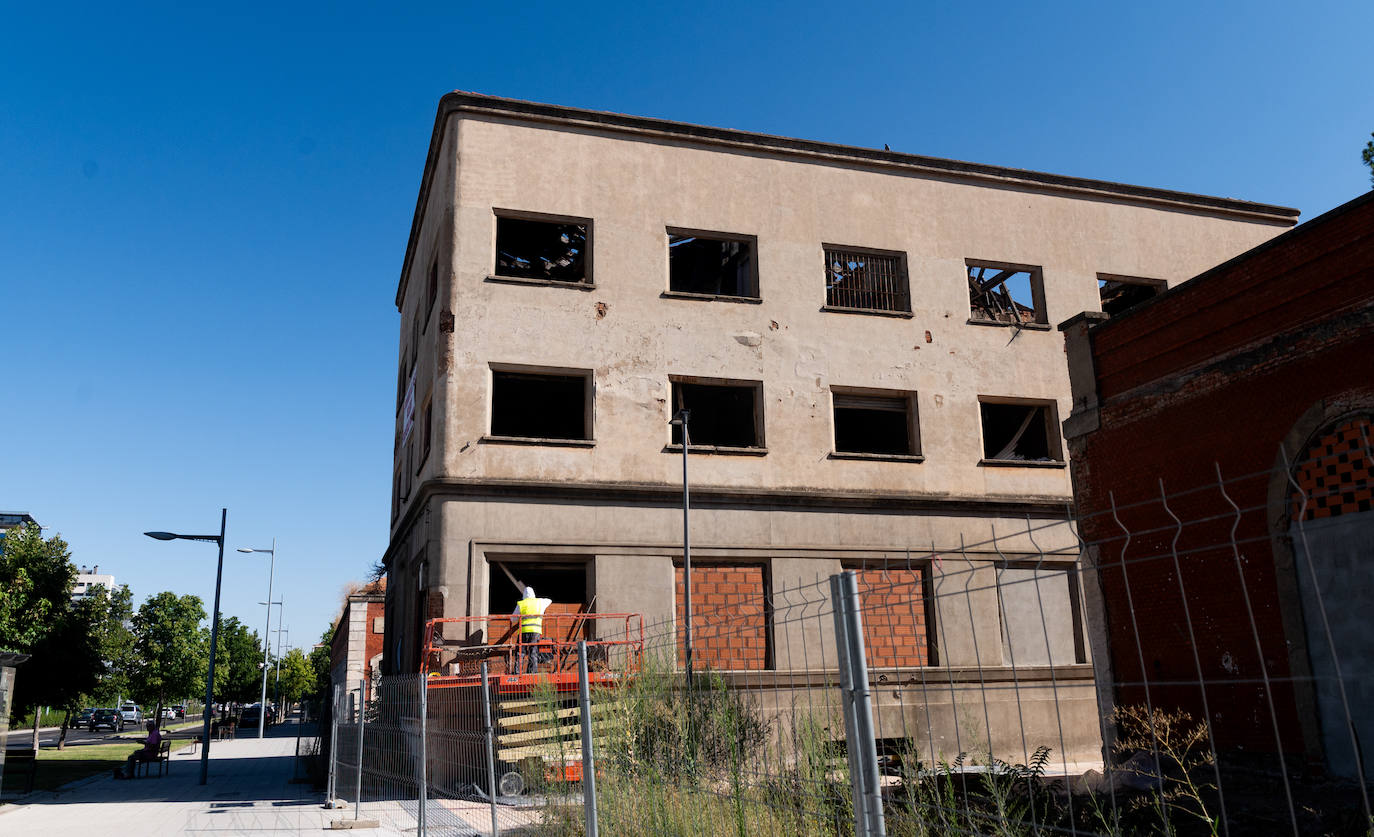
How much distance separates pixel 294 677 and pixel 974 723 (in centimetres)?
10238

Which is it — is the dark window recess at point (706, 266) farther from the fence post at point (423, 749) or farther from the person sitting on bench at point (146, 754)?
the person sitting on bench at point (146, 754)

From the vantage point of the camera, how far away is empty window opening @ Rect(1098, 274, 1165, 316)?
2533 cm

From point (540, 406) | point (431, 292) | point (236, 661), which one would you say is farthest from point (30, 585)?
point (236, 661)

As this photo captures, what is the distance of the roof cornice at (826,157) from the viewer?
2181 cm

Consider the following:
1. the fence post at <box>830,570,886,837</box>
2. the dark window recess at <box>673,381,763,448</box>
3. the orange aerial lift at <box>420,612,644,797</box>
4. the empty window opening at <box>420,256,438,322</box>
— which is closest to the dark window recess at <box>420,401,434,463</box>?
the empty window opening at <box>420,256,438,322</box>

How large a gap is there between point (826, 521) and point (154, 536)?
620 inches

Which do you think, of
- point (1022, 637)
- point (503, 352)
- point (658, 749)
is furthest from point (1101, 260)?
point (658, 749)

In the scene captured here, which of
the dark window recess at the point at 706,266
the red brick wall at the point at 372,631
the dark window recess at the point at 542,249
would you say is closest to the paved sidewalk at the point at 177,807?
the dark window recess at the point at 542,249

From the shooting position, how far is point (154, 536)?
77.1 ft

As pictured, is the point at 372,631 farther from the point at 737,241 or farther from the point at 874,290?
the point at 874,290

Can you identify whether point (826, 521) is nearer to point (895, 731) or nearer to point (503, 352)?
point (895, 731)

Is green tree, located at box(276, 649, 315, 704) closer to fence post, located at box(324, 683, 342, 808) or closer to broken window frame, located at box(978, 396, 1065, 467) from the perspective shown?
fence post, located at box(324, 683, 342, 808)

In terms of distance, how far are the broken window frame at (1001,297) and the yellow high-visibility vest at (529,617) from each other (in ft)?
41.8

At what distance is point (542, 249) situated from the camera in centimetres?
2388
